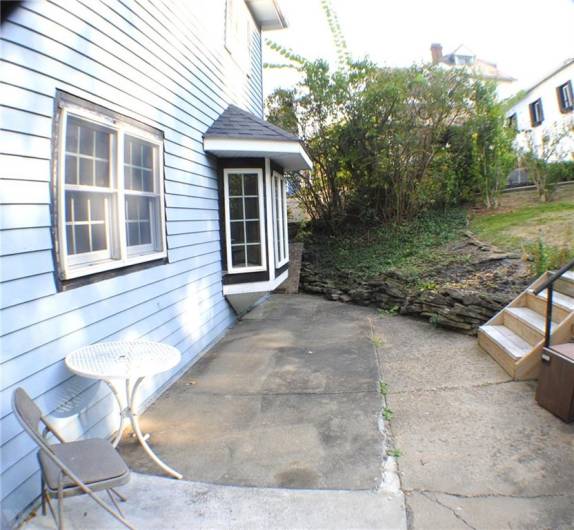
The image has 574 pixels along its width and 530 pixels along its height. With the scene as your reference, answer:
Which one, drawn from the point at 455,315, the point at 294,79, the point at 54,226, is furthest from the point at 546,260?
the point at 294,79

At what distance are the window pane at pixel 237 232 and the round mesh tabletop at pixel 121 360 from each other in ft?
11.5

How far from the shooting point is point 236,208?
681 centimetres

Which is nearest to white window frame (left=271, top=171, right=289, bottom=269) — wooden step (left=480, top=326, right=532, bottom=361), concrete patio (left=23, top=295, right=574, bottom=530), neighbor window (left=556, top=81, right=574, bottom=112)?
concrete patio (left=23, top=295, right=574, bottom=530)

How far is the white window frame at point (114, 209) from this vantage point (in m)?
3.01

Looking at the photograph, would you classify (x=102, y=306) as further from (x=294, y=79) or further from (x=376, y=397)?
(x=294, y=79)

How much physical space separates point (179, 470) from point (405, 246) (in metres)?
8.06

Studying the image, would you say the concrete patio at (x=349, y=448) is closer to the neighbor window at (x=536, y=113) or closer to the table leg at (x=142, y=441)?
the table leg at (x=142, y=441)

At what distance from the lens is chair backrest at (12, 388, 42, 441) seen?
80.9 inches

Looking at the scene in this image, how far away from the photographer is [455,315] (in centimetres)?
628

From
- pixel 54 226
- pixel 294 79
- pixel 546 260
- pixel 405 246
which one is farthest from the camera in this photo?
pixel 294 79

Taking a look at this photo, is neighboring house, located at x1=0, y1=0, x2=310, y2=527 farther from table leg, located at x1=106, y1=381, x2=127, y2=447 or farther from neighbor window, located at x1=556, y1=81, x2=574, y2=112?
neighbor window, located at x1=556, y1=81, x2=574, y2=112

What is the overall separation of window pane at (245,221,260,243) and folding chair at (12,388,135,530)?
181 inches

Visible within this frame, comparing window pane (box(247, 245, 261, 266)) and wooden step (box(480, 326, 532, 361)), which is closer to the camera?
wooden step (box(480, 326, 532, 361))

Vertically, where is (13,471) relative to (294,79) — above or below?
below
